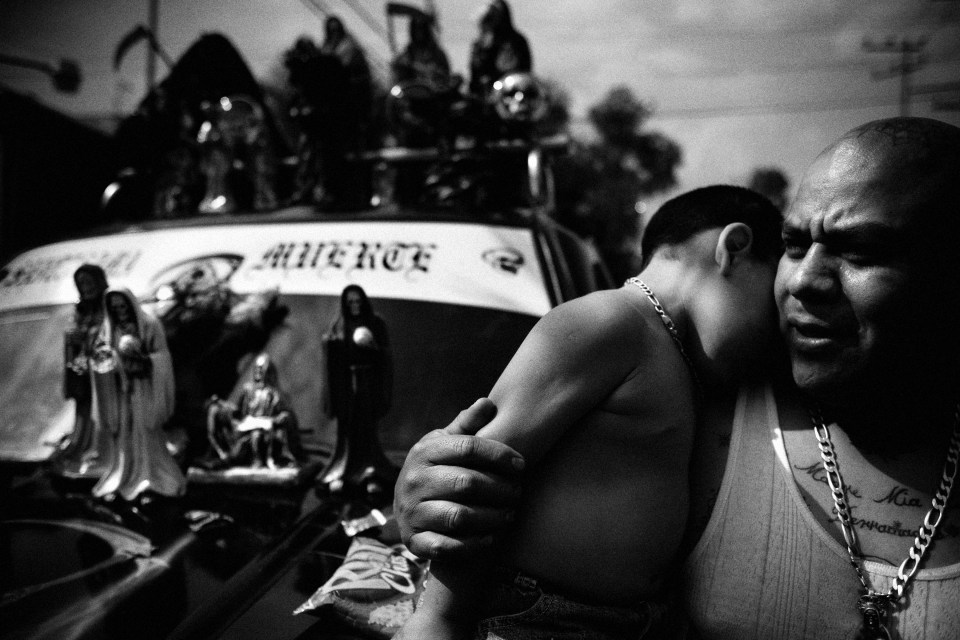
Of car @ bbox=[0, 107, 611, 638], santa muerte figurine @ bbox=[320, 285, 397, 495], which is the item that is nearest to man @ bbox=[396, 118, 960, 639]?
car @ bbox=[0, 107, 611, 638]

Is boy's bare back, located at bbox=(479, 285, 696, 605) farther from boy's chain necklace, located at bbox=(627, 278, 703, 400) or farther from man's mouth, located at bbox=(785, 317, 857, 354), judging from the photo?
man's mouth, located at bbox=(785, 317, 857, 354)

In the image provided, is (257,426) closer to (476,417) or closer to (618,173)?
(476,417)

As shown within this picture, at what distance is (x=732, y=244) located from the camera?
1.28m

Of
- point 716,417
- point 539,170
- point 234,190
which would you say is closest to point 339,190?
point 234,190

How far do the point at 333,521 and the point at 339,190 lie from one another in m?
3.11

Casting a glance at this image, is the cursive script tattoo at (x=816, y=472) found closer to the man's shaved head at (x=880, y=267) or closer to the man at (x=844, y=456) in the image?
the man at (x=844, y=456)

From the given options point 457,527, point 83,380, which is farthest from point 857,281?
point 83,380

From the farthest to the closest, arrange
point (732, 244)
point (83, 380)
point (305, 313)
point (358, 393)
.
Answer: point (305, 313)
point (83, 380)
point (358, 393)
point (732, 244)

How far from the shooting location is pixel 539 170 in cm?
425

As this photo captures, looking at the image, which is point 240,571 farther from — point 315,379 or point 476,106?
point 476,106

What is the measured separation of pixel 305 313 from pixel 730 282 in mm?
2058

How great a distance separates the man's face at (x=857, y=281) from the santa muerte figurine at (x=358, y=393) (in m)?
1.49

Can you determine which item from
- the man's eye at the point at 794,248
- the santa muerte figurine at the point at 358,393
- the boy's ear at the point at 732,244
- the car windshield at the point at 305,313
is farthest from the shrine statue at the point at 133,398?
the man's eye at the point at 794,248

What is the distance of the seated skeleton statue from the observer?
243 cm
